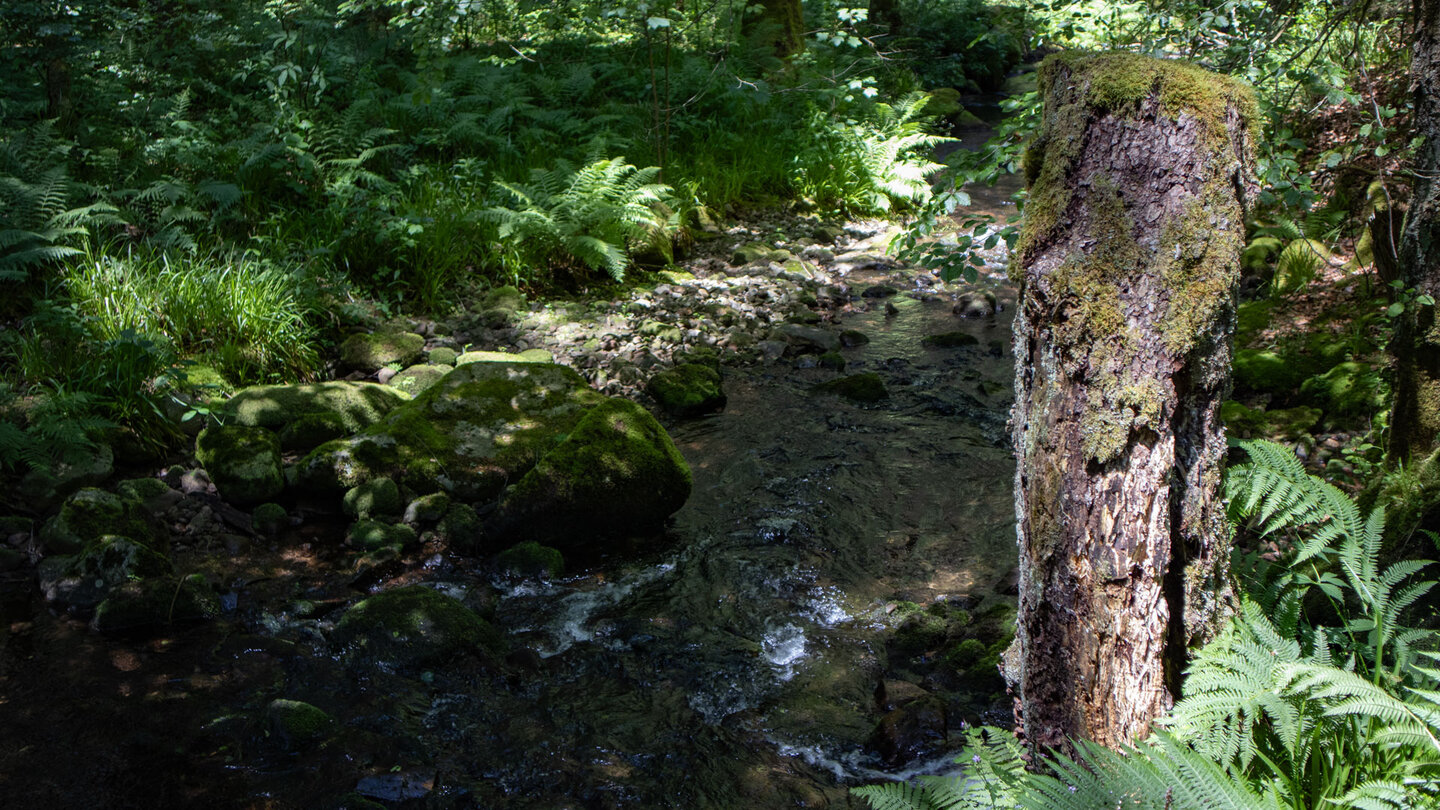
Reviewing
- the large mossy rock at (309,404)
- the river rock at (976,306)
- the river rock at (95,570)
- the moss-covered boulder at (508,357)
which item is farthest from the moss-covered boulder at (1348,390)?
the river rock at (95,570)

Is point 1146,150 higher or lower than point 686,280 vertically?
higher

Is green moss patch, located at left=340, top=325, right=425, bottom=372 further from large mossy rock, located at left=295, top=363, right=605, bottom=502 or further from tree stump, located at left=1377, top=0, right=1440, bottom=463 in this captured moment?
tree stump, located at left=1377, top=0, right=1440, bottom=463

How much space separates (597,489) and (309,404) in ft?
7.17

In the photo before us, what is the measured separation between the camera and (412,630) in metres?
4.19

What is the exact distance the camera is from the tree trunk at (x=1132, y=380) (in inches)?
95.7

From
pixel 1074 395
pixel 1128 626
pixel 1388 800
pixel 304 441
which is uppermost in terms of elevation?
pixel 1074 395

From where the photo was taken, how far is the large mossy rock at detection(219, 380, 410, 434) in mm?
5852

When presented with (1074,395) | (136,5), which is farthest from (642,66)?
(1074,395)

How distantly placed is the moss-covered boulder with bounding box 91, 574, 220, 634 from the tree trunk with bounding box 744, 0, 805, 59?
39.0 feet

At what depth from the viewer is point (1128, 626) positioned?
8.02 feet

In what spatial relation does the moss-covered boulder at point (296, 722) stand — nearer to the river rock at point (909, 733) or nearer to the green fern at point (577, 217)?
the river rock at point (909, 733)

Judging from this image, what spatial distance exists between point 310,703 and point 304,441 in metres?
2.46

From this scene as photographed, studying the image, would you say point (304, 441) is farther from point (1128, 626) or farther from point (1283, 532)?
point (1283, 532)

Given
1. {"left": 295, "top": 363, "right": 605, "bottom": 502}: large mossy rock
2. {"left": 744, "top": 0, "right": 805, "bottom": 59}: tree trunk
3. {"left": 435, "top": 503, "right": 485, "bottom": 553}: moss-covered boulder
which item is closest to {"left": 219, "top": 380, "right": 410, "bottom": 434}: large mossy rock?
{"left": 295, "top": 363, "right": 605, "bottom": 502}: large mossy rock
